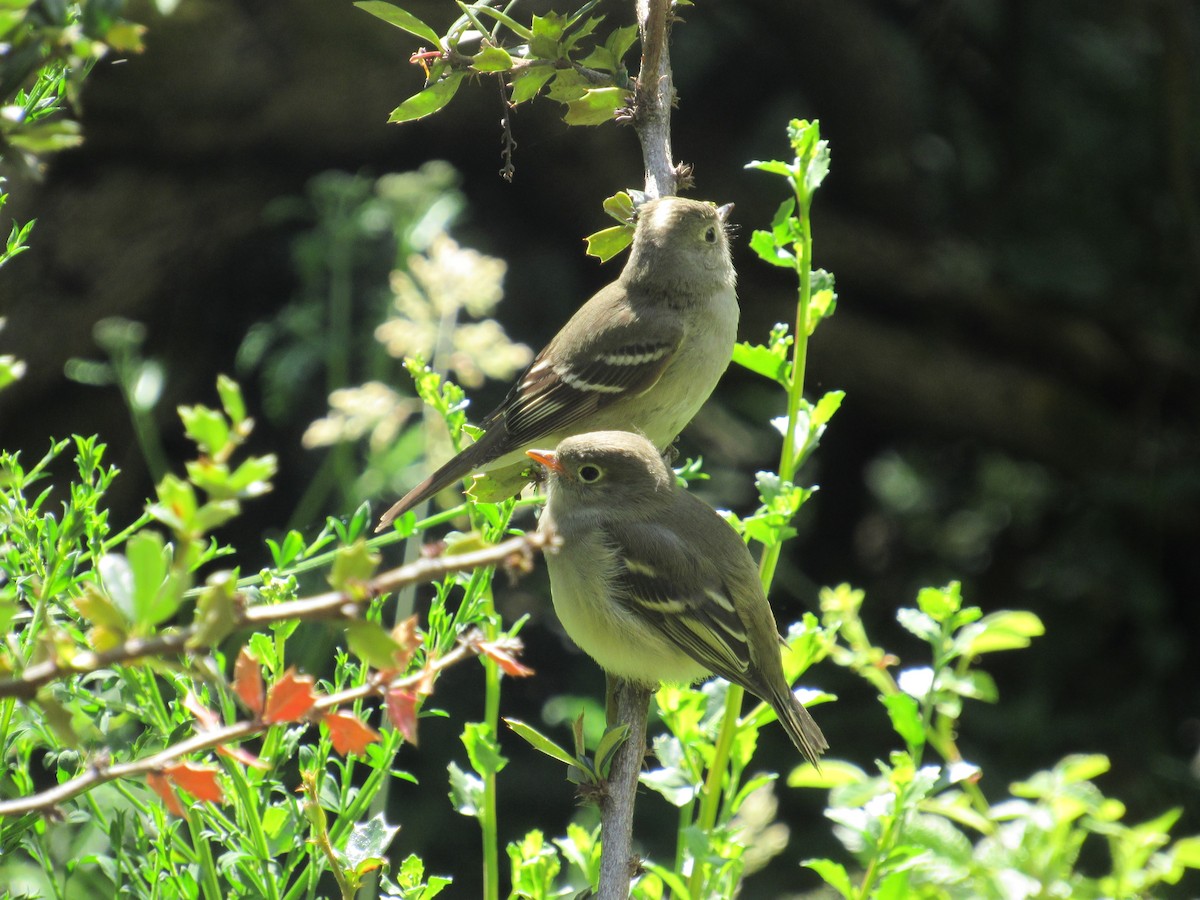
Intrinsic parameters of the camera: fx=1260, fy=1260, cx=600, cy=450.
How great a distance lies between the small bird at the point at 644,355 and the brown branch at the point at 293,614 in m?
2.43

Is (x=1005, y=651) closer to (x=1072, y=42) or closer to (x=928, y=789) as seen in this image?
(x=1072, y=42)

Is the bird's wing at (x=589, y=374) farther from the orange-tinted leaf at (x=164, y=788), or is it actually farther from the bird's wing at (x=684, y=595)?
the orange-tinted leaf at (x=164, y=788)

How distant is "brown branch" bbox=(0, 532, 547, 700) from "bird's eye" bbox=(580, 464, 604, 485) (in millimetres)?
1955

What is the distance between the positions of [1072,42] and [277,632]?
449cm

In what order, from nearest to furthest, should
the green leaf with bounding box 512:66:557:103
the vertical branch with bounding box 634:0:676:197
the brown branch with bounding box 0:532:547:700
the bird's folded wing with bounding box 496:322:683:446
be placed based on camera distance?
1. the brown branch with bounding box 0:532:547:700
2. the green leaf with bounding box 512:66:557:103
3. the vertical branch with bounding box 634:0:676:197
4. the bird's folded wing with bounding box 496:322:683:446

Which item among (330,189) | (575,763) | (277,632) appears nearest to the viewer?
(277,632)

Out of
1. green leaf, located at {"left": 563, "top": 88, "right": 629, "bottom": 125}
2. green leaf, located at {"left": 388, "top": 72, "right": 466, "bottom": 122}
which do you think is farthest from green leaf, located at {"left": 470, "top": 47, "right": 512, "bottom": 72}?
green leaf, located at {"left": 563, "top": 88, "right": 629, "bottom": 125}

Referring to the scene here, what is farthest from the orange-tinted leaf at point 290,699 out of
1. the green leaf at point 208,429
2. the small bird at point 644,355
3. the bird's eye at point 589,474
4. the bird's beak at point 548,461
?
the small bird at point 644,355

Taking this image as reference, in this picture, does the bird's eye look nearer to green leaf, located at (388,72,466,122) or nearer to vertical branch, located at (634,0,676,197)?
vertical branch, located at (634,0,676,197)

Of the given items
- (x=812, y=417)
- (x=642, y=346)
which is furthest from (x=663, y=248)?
(x=812, y=417)

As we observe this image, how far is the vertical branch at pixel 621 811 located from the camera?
1686mm

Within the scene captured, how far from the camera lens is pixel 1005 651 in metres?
5.18

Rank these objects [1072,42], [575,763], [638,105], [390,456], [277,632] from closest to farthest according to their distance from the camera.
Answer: [277,632] → [575,763] → [638,105] → [390,456] → [1072,42]

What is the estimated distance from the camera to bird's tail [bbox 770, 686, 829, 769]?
2.38m
